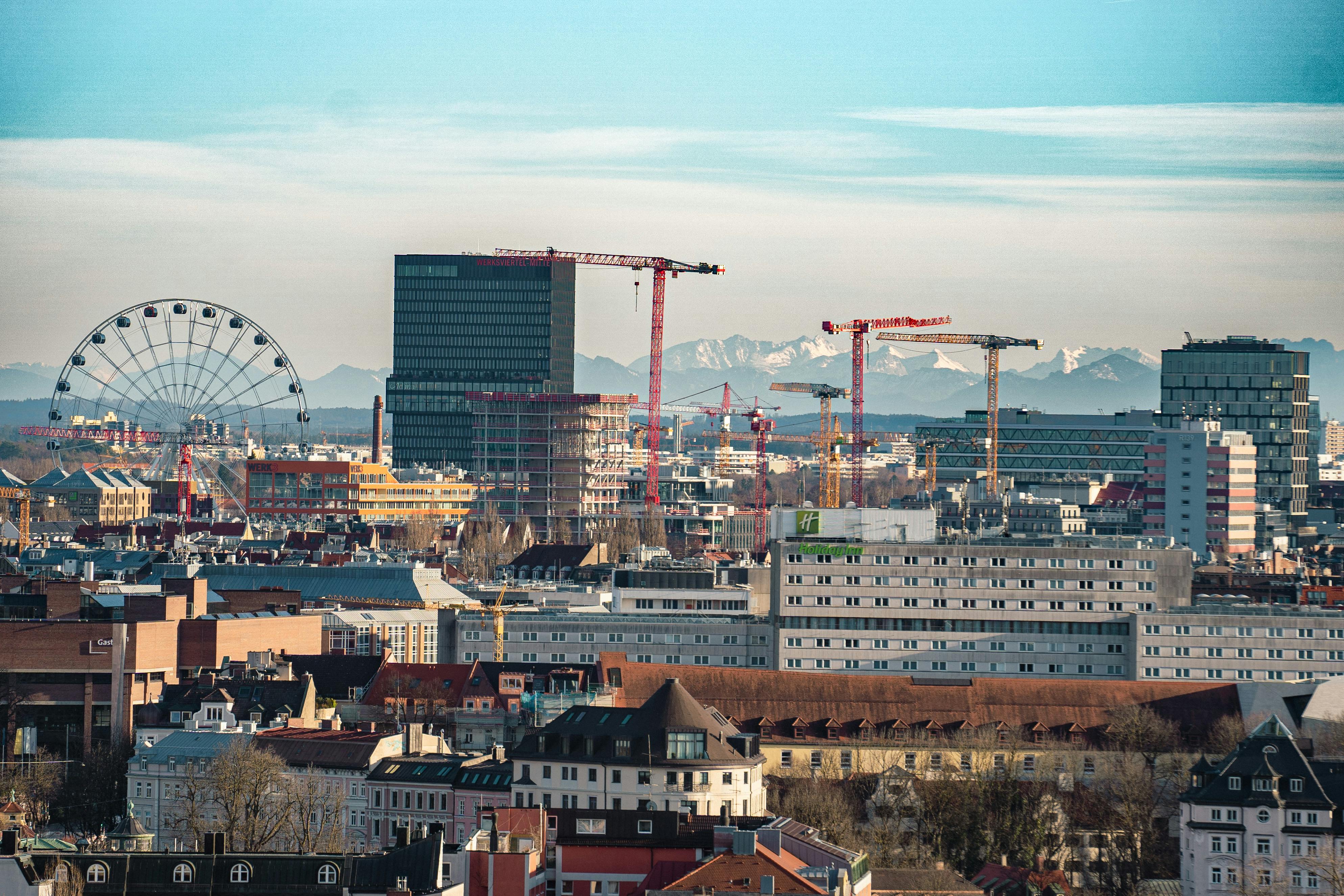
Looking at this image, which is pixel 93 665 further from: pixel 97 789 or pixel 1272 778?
pixel 1272 778

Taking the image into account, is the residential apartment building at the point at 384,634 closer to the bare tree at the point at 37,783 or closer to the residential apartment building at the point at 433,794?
the bare tree at the point at 37,783

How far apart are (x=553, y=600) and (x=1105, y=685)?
58.7m

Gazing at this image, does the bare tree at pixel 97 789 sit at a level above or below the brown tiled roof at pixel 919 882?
below

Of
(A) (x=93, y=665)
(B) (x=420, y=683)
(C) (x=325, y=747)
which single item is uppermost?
(A) (x=93, y=665)

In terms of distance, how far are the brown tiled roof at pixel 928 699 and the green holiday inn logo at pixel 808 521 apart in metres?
24.3

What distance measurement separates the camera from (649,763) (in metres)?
93.6

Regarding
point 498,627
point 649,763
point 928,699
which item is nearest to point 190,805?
point 649,763

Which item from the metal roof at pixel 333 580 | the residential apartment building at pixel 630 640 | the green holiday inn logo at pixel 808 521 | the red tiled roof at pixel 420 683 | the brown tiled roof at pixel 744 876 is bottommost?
the brown tiled roof at pixel 744 876

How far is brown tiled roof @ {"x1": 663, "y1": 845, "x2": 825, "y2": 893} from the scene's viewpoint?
222 feet

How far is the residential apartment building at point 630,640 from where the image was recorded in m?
140

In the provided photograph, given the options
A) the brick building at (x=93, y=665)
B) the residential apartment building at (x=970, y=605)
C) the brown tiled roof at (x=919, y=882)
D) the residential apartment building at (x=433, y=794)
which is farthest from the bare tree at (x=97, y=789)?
the residential apartment building at (x=970, y=605)

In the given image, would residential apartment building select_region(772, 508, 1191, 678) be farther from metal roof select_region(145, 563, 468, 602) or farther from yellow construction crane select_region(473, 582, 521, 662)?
metal roof select_region(145, 563, 468, 602)

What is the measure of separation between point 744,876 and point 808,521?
77831mm

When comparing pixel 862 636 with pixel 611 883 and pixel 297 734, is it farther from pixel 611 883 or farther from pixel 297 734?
pixel 611 883
